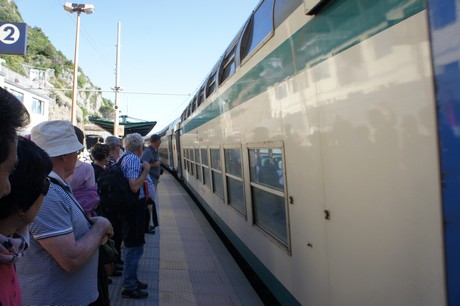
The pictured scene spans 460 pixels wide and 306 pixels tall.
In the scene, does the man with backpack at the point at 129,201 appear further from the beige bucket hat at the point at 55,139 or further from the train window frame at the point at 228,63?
the train window frame at the point at 228,63

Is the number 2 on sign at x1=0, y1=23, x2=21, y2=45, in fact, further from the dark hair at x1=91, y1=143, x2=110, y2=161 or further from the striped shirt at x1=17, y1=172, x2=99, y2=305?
the striped shirt at x1=17, y1=172, x2=99, y2=305

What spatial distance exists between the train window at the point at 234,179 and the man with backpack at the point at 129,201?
1.23m

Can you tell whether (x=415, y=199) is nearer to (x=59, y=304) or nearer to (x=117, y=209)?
(x=59, y=304)

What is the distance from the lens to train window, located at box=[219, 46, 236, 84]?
4836mm

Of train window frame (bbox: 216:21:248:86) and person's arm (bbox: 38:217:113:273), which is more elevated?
train window frame (bbox: 216:21:248:86)

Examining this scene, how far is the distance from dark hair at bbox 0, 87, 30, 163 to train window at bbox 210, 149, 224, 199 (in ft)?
16.1

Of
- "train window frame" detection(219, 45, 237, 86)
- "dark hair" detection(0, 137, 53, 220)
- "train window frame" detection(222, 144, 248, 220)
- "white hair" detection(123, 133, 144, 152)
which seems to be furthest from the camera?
"train window frame" detection(219, 45, 237, 86)

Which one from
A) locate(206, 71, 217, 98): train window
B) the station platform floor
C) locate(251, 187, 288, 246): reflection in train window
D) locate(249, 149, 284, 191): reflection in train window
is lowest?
the station platform floor

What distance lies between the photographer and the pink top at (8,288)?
1.08m

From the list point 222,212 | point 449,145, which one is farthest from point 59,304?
point 222,212

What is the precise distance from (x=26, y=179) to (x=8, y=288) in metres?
0.34

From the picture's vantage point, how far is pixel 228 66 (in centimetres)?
519

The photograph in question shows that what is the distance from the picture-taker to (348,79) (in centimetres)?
196

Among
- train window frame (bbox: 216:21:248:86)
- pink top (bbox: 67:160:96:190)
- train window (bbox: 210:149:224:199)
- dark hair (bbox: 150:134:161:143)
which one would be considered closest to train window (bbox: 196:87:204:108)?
train window (bbox: 210:149:224:199)
